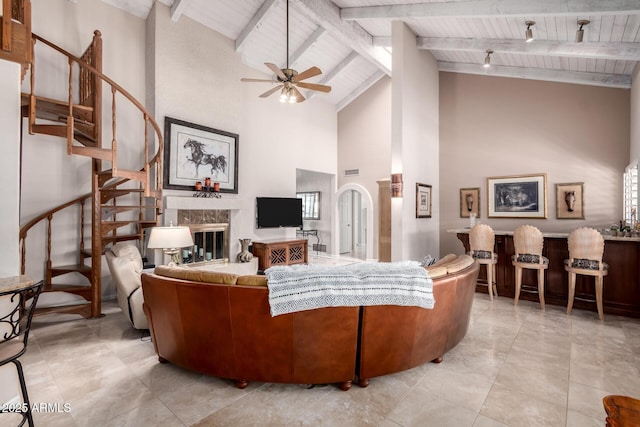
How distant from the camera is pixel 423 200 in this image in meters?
5.94

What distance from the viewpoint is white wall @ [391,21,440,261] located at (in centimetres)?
530

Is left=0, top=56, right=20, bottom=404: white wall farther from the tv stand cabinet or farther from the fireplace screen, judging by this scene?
the tv stand cabinet

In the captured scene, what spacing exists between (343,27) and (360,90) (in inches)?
114

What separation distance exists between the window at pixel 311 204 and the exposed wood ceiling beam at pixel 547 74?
481 centimetres

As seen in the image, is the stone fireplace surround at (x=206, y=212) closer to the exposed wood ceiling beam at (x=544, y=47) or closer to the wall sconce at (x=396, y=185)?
the wall sconce at (x=396, y=185)

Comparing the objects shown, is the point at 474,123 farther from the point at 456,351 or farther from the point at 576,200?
the point at 456,351

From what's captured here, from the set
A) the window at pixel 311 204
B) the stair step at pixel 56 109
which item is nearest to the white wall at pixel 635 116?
the window at pixel 311 204

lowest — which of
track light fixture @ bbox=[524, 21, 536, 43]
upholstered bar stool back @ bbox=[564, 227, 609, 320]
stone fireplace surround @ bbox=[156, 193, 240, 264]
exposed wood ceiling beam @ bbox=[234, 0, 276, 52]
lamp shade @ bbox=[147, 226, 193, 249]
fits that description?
upholstered bar stool back @ bbox=[564, 227, 609, 320]

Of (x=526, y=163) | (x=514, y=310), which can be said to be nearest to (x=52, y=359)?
(x=514, y=310)

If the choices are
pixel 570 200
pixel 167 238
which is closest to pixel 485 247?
pixel 570 200

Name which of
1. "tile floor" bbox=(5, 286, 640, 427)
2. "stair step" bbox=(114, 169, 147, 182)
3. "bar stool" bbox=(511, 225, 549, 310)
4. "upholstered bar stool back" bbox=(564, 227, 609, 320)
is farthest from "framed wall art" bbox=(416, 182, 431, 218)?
"stair step" bbox=(114, 169, 147, 182)

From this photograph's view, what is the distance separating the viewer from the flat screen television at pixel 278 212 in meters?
6.83

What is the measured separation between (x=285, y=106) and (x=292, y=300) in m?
6.30

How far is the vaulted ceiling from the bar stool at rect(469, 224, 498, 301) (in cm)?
264
